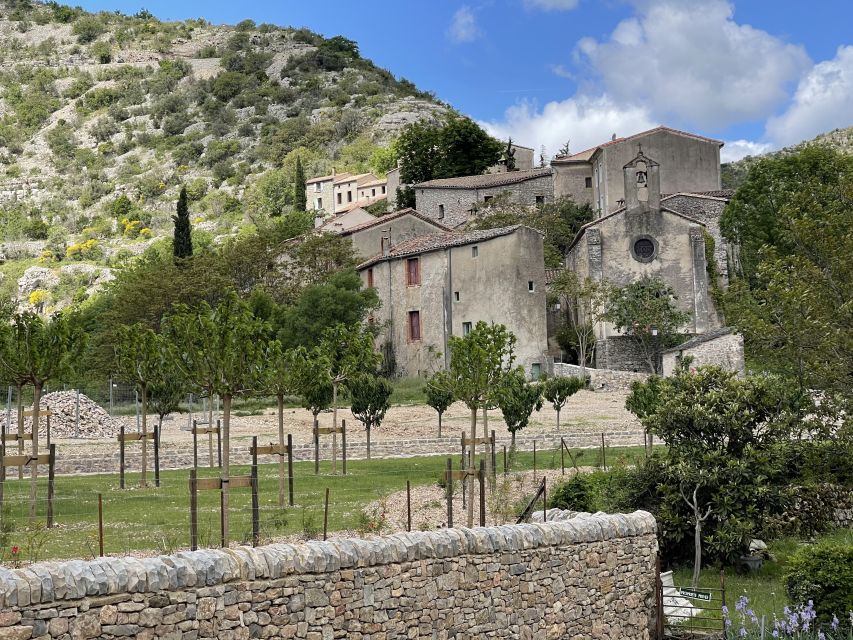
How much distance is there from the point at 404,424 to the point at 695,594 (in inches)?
882

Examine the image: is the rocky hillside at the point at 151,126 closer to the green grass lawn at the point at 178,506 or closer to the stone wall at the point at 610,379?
the stone wall at the point at 610,379

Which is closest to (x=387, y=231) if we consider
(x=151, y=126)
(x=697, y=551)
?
(x=697, y=551)

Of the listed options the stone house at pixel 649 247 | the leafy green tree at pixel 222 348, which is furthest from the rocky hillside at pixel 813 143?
the leafy green tree at pixel 222 348

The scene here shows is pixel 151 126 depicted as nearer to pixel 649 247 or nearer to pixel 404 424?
pixel 649 247

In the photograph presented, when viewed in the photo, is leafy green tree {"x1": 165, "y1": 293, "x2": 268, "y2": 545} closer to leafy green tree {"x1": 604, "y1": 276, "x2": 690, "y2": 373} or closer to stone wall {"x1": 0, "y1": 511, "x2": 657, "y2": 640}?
stone wall {"x1": 0, "y1": 511, "x2": 657, "y2": 640}

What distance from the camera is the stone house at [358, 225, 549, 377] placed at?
2143 inches

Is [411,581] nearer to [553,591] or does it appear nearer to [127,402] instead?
[553,591]

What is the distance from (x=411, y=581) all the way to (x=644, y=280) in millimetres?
47999

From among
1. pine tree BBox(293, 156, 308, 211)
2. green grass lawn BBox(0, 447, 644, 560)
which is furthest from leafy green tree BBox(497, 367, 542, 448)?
pine tree BBox(293, 156, 308, 211)

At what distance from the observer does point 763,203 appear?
61656mm

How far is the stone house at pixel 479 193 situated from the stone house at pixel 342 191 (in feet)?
46.0

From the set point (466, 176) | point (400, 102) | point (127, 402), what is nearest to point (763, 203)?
point (466, 176)

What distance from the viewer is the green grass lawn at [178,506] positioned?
17484 millimetres

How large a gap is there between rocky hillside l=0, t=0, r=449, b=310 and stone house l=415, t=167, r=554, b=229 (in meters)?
25.4
